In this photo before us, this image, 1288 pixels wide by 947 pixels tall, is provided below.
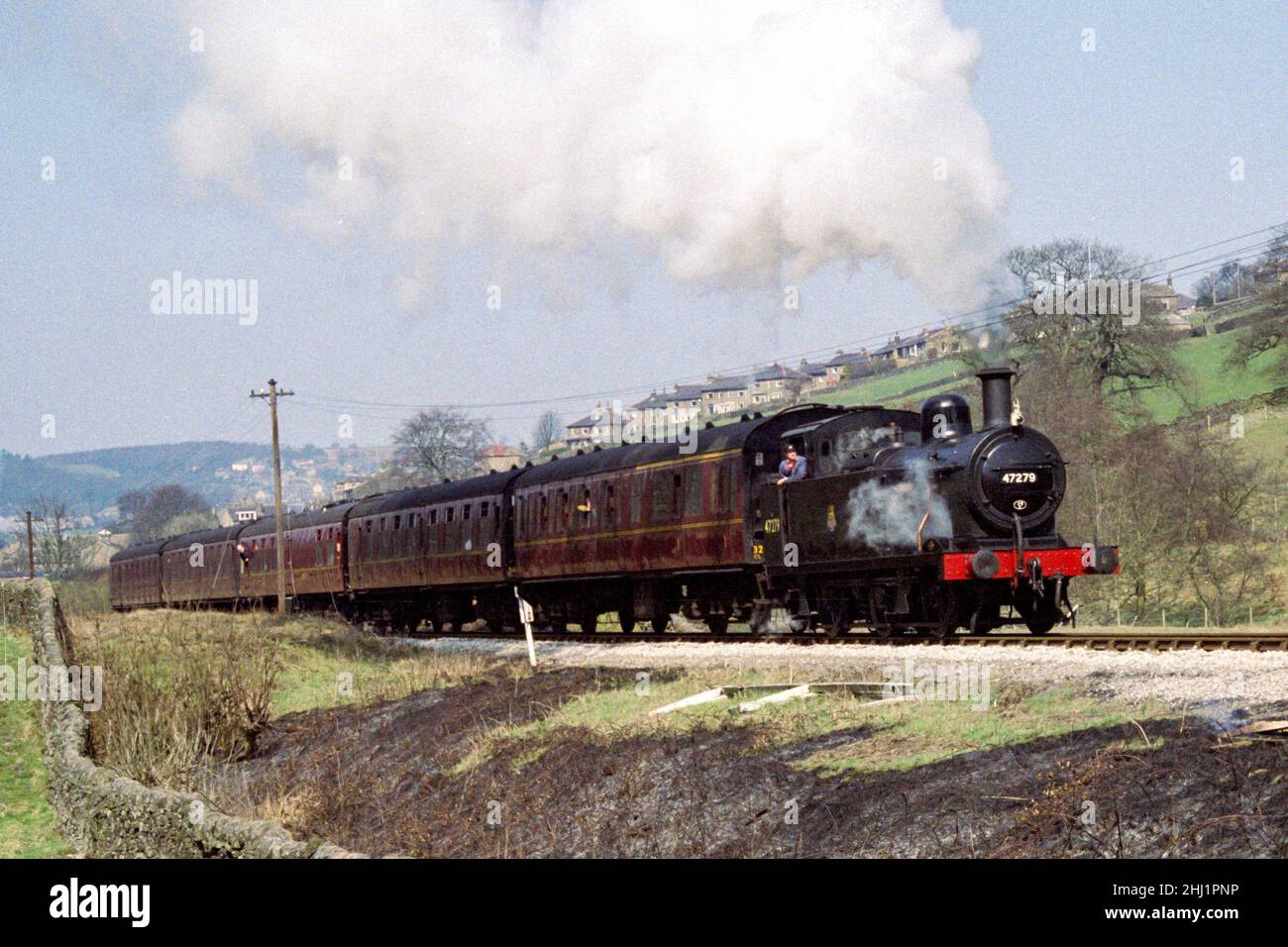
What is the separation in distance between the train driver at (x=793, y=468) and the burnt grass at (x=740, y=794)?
442cm

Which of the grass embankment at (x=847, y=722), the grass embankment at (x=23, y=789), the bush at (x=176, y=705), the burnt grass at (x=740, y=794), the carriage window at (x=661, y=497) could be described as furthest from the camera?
the carriage window at (x=661, y=497)

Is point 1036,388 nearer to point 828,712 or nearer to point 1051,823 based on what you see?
point 828,712

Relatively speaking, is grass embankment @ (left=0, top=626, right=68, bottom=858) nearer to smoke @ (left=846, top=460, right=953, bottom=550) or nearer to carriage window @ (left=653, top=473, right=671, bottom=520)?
carriage window @ (left=653, top=473, right=671, bottom=520)

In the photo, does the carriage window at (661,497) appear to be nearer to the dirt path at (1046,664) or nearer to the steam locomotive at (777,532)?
the steam locomotive at (777,532)

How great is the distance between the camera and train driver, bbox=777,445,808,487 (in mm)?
24562

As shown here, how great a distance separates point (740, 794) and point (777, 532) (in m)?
11.3

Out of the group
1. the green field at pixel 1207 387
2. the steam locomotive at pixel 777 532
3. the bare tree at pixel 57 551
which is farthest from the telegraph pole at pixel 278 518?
the bare tree at pixel 57 551

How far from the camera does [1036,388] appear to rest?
160ft

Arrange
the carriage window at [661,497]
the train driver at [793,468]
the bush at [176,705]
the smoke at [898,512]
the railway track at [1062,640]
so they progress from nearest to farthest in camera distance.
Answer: the railway track at [1062,640] → the bush at [176,705] → the smoke at [898,512] → the train driver at [793,468] → the carriage window at [661,497]

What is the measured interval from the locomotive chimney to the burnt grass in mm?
6658

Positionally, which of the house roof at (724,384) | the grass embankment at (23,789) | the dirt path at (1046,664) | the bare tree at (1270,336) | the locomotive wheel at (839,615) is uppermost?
the house roof at (724,384)

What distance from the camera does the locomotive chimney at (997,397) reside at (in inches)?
846

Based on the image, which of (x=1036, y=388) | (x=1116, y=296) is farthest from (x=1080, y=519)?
(x=1116, y=296)

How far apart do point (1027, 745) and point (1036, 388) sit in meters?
37.8
